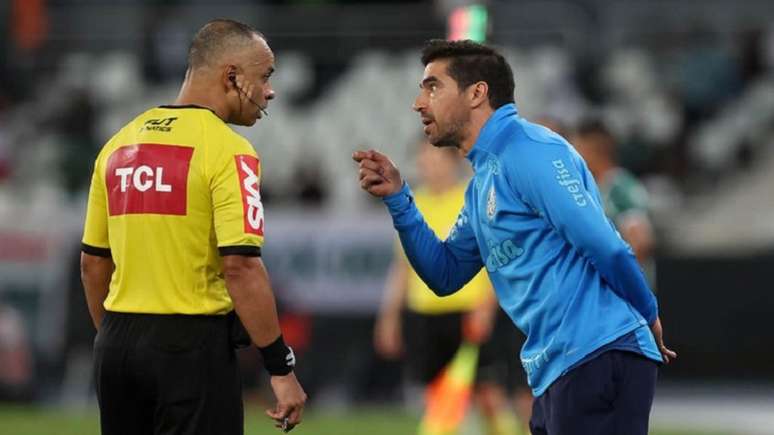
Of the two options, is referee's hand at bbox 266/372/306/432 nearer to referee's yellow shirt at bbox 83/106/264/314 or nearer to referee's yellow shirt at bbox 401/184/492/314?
referee's yellow shirt at bbox 83/106/264/314

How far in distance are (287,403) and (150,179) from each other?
3.12 feet

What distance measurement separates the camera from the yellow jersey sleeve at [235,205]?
5508mm

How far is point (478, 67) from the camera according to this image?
5953 millimetres

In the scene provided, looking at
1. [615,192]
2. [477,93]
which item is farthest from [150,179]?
[615,192]

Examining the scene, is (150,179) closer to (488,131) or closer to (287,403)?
(287,403)

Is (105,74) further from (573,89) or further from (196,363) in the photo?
(196,363)

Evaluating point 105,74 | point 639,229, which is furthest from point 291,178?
point 639,229

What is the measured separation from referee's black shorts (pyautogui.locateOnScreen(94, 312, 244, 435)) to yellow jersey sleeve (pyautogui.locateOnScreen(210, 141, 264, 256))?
1.13 ft

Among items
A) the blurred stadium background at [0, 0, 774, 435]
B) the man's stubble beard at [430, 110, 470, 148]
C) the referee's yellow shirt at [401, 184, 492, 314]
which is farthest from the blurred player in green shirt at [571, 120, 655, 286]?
the blurred stadium background at [0, 0, 774, 435]

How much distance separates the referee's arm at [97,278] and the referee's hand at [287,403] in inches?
31.5

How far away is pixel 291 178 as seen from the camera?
61.5ft

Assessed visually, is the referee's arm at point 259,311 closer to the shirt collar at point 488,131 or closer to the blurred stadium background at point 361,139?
the shirt collar at point 488,131

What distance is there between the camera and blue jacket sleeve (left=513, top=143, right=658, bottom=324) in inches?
216

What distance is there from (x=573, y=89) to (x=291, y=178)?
3764 millimetres
